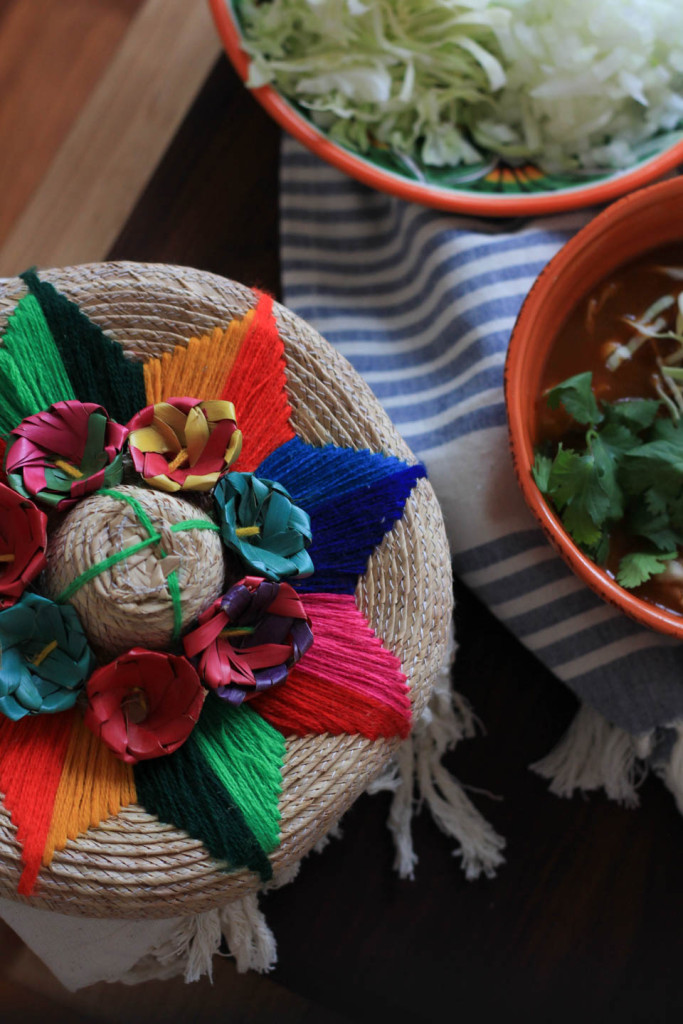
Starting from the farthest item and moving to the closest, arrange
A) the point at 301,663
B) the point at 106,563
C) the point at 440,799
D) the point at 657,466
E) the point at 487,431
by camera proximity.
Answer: the point at 440,799 < the point at 487,431 < the point at 657,466 < the point at 301,663 < the point at 106,563

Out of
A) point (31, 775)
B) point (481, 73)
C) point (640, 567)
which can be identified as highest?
point (481, 73)

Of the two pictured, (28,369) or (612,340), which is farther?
(612,340)

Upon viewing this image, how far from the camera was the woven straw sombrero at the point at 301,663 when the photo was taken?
632 mm

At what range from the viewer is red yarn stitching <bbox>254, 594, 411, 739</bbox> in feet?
2.22

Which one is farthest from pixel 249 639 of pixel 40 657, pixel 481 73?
pixel 481 73

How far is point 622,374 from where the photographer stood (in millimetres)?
852

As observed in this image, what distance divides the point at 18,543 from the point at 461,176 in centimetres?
61

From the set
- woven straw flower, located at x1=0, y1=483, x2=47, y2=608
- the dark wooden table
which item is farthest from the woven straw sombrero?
the dark wooden table

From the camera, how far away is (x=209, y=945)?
882mm

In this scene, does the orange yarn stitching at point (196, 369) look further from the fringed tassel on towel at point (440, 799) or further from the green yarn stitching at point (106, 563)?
the fringed tassel on towel at point (440, 799)

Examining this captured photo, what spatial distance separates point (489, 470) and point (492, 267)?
223 millimetres

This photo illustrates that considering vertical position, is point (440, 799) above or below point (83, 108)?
below

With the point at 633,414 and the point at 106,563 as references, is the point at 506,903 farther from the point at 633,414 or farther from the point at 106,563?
the point at 106,563

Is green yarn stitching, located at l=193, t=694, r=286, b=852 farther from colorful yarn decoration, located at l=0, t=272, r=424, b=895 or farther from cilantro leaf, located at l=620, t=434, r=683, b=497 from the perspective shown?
cilantro leaf, located at l=620, t=434, r=683, b=497
